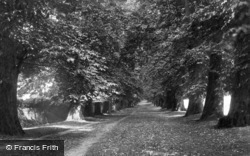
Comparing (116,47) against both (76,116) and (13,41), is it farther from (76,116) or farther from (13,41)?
(13,41)

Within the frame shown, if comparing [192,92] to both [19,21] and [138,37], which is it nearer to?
[138,37]

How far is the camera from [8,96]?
64.1ft

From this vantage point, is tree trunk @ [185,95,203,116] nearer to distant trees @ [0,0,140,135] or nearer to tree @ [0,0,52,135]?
distant trees @ [0,0,140,135]

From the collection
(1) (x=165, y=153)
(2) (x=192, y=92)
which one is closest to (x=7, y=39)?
(1) (x=165, y=153)

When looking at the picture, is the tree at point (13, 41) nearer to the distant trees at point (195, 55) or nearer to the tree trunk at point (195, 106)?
the distant trees at point (195, 55)

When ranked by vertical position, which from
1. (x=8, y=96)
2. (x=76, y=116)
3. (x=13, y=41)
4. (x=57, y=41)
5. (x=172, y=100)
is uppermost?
(x=57, y=41)

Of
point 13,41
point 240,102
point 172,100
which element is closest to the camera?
point 13,41

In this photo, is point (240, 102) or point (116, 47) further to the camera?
point (116, 47)

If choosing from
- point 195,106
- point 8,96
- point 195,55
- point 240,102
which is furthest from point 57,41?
point 195,106

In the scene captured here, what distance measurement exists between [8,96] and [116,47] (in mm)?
13471

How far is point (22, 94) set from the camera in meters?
36.0

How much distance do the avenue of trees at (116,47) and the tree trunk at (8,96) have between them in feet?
0.17

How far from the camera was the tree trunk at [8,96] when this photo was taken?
18.9m

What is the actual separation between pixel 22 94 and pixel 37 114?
276 cm
